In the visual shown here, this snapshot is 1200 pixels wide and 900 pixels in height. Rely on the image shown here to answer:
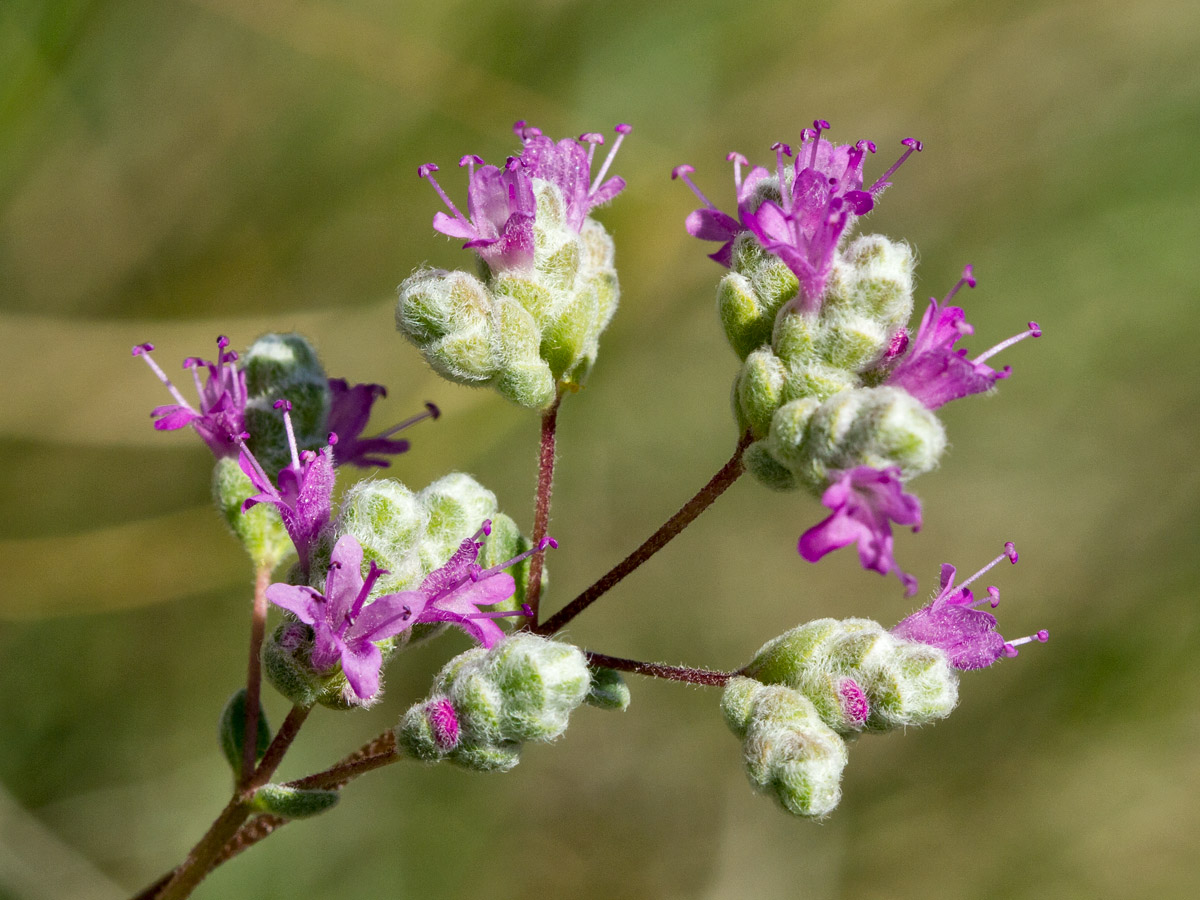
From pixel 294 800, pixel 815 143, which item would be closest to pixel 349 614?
pixel 294 800

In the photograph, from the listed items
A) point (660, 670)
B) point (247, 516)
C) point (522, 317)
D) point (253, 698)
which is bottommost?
point (253, 698)

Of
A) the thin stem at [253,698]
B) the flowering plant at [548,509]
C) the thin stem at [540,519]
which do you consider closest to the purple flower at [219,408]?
the flowering plant at [548,509]

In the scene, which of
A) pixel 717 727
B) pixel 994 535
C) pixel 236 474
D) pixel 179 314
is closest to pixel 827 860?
pixel 717 727

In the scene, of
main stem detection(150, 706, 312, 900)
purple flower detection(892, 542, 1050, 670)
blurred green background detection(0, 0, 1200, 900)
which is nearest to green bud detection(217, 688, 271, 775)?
main stem detection(150, 706, 312, 900)

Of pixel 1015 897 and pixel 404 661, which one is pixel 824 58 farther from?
pixel 1015 897

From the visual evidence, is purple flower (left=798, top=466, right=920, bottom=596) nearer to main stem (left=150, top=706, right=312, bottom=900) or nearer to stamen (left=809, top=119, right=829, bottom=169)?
stamen (left=809, top=119, right=829, bottom=169)

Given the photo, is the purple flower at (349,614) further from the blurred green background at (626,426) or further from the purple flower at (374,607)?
the blurred green background at (626,426)

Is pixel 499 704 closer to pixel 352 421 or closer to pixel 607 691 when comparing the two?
pixel 607 691
